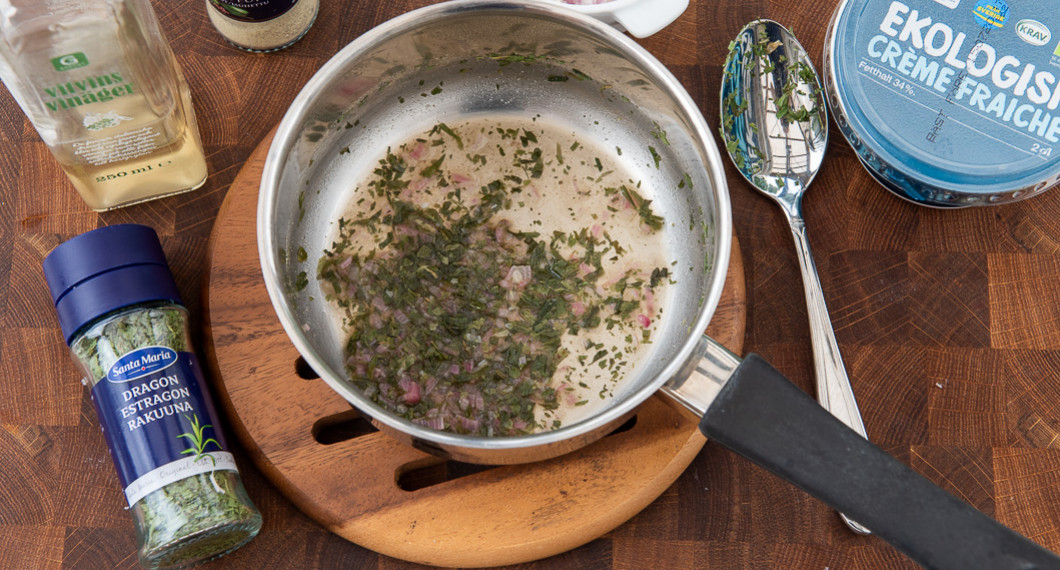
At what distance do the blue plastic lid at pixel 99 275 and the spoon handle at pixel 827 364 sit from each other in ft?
2.51

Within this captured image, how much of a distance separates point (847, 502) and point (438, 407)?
1.51ft

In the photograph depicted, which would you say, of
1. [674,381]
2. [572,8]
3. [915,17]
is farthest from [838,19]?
[674,381]

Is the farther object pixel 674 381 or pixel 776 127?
pixel 776 127

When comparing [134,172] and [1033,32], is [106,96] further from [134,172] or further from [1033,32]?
[1033,32]

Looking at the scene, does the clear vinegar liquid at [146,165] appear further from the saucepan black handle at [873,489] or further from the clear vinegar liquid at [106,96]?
the saucepan black handle at [873,489]

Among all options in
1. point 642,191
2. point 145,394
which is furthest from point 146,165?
point 642,191

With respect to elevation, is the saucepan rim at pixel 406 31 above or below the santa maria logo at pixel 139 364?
above

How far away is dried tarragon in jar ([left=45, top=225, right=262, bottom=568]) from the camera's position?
884mm

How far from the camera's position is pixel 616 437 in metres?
0.96

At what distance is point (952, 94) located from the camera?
3.44 feet

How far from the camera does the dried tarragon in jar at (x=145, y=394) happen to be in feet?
2.90

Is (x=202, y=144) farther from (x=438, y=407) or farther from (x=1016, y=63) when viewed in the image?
(x=1016, y=63)

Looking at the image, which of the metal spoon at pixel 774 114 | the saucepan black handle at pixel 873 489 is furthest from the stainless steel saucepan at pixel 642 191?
the metal spoon at pixel 774 114

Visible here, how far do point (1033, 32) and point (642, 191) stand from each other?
533mm
